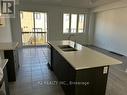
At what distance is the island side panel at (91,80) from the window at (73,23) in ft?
18.6

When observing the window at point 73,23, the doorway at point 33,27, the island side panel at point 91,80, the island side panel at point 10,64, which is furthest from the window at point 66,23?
the island side panel at point 91,80

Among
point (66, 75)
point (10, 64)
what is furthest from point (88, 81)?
point (10, 64)

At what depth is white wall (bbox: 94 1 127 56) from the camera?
5160 millimetres

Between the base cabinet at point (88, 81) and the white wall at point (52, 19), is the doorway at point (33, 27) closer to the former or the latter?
the white wall at point (52, 19)

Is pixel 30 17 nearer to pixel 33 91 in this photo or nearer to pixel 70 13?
pixel 70 13

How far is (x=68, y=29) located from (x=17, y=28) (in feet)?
10.3

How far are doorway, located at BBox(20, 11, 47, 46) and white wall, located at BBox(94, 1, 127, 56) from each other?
11.2 ft

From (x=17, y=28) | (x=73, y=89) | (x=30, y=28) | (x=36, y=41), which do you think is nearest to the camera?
(x=73, y=89)

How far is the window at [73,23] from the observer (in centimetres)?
720

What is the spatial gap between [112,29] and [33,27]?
454cm

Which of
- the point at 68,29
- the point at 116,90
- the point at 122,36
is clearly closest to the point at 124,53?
the point at 122,36

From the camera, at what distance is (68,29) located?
738 centimetres

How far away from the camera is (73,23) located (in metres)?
7.48

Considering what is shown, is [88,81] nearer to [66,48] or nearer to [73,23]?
[66,48]
